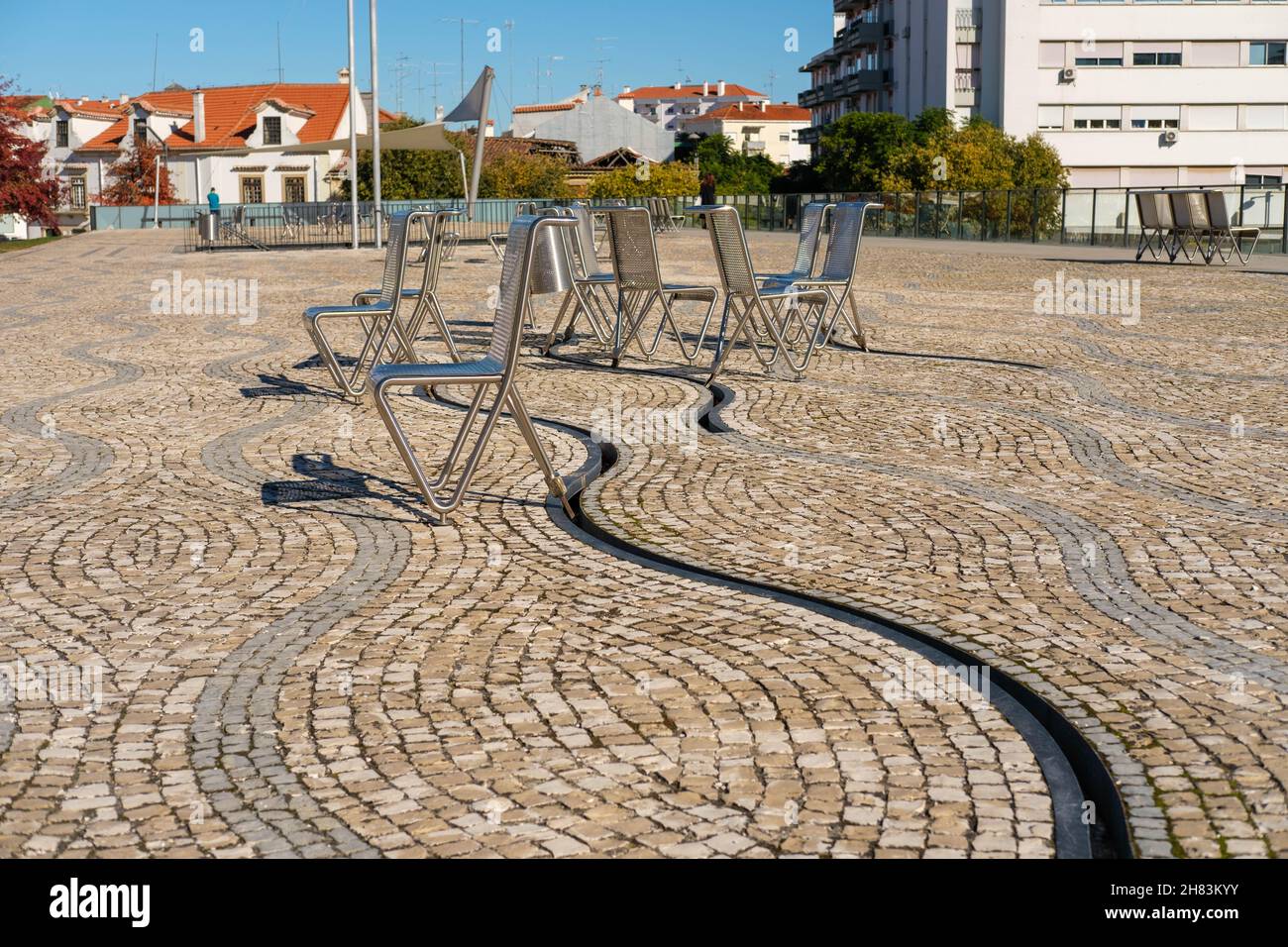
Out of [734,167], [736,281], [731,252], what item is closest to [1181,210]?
[736,281]

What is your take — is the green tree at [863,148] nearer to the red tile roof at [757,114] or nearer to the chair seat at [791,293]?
the chair seat at [791,293]

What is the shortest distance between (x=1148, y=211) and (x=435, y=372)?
22.0 metres

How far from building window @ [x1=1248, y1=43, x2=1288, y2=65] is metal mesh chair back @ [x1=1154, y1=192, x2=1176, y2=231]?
190 feet

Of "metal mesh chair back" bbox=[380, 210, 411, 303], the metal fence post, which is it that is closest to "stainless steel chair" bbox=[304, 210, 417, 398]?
"metal mesh chair back" bbox=[380, 210, 411, 303]

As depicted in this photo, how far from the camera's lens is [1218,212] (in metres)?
24.5

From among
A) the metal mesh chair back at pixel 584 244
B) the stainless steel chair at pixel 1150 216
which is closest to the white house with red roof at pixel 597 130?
the stainless steel chair at pixel 1150 216

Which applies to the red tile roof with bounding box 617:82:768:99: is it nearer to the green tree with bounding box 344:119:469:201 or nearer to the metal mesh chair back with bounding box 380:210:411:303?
the green tree with bounding box 344:119:469:201

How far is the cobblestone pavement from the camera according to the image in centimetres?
337

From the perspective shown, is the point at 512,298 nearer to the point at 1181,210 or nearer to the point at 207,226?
the point at 1181,210

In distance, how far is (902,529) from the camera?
19.9ft

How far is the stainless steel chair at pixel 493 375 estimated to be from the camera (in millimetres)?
6027

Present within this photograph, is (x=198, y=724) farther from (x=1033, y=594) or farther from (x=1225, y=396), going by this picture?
(x=1225, y=396)

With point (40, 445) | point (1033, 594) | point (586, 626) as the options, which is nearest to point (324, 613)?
point (586, 626)

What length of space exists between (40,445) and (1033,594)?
5472 millimetres
